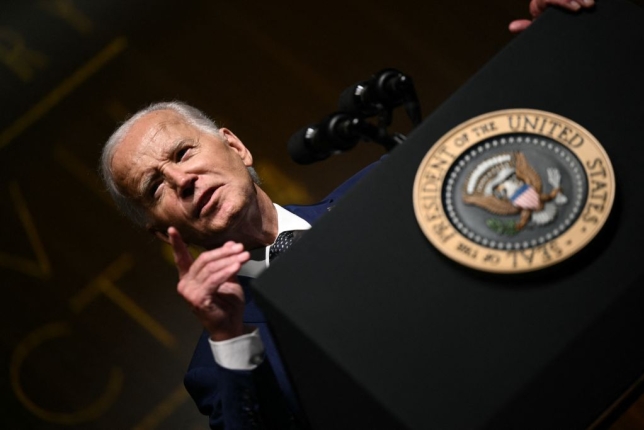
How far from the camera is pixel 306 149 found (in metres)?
1.10

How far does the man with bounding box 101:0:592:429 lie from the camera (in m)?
1.23

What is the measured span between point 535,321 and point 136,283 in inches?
56.7

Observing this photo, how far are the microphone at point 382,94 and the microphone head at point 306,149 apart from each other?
0.06 m

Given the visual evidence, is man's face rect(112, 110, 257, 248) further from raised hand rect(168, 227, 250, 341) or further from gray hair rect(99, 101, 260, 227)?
raised hand rect(168, 227, 250, 341)

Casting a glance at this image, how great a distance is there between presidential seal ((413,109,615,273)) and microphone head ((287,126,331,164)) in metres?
0.16

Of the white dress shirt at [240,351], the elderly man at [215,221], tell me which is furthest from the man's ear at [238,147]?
the white dress shirt at [240,351]

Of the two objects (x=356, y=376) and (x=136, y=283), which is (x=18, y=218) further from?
(x=356, y=376)

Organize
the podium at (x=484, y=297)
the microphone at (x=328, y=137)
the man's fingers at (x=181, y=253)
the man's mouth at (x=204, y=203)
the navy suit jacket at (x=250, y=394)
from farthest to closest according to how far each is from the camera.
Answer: the man's mouth at (x=204, y=203) → the navy suit jacket at (x=250, y=394) → the man's fingers at (x=181, y=253) → the microphone at (x=328, y=137) → the podium at (x=484, y=297)

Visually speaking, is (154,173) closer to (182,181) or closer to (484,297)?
(182,181)

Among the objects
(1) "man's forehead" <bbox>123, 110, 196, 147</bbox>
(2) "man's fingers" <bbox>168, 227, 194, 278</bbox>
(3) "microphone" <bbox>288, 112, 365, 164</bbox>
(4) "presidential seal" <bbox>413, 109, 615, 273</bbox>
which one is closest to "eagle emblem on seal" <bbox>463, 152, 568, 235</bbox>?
(4) "presidential seal" <bbox>413, 109, 615, 273</bbox>

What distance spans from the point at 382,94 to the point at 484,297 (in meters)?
0.32

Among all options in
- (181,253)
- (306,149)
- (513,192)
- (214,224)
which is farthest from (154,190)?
(513,192)

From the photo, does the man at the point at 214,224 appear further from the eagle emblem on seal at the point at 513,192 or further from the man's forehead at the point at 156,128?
the eagle emblem on seal at the point at 513,192

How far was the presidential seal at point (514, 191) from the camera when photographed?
917 millimetres
